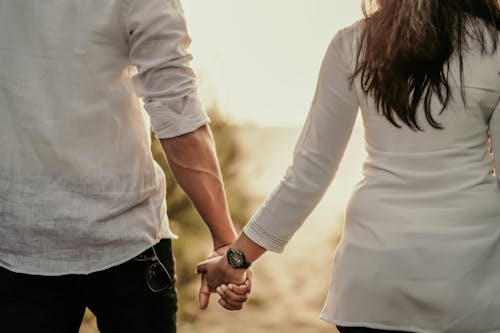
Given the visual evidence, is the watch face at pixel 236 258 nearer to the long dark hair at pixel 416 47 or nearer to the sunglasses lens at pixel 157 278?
the sunglasses lens at pixel 157 278

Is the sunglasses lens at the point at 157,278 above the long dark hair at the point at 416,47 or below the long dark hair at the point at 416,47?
below

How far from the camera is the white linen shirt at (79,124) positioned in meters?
2.30

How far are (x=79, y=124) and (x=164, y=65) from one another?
0.78 feet

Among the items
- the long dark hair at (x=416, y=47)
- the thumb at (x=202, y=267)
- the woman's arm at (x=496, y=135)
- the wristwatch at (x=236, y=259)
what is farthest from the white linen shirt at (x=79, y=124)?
the woman's arm at (x=496, y=135)

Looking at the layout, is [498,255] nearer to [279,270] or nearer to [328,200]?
[328,200]

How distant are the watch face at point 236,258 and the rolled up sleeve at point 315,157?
0.07 meters

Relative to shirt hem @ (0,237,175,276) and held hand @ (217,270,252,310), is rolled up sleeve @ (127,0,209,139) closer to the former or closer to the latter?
shirt hem @ (0,237,175,276)

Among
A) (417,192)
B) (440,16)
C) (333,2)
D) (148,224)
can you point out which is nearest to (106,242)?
(148,224)

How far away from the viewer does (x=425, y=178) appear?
2156 millimetres

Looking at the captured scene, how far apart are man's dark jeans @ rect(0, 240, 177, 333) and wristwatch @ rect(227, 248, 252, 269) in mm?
187

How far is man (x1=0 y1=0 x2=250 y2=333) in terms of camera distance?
2.30m

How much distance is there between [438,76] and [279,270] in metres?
10.2

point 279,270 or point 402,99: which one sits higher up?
point 402,99

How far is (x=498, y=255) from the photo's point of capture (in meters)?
2.15
